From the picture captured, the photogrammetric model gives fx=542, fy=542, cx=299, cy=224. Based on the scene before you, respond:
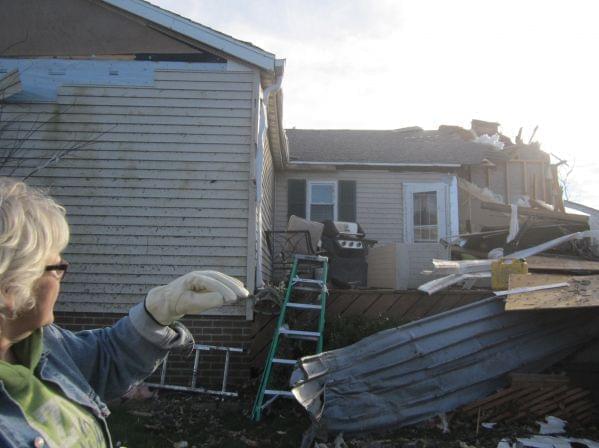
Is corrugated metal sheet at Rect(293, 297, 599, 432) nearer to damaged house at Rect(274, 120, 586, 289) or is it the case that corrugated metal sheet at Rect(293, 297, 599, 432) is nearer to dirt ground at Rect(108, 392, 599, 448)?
dirt ground at Rect(108, 392, 599, 448)

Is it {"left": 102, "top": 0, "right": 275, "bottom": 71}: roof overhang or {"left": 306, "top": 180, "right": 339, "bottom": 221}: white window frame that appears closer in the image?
{"left": 102, "top": 0, "right": 275, "bottom": 71}: roof overhang

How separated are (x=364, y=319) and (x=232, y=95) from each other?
3.57 m

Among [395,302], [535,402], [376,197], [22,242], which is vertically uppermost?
[376,197]

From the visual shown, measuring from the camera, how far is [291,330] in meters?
6.64

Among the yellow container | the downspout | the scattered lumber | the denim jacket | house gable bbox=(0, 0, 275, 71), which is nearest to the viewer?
the denim jacket

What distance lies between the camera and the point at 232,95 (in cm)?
758

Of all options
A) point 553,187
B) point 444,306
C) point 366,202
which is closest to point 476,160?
point 366,202

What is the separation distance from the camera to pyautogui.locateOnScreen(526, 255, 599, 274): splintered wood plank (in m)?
7.74

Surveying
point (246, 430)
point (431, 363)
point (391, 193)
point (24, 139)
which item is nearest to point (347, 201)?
point (391, 193)

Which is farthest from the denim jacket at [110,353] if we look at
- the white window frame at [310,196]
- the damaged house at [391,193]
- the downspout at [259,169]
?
the white window frame at [310,196]

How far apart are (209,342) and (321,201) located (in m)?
6.24

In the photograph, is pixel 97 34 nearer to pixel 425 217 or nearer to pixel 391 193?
pixel 391 193

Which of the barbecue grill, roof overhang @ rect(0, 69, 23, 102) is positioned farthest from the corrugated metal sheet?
roof overhang @ rect(0, 69, 23, 102)

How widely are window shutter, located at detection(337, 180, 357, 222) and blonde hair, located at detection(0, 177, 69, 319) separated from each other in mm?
11240
